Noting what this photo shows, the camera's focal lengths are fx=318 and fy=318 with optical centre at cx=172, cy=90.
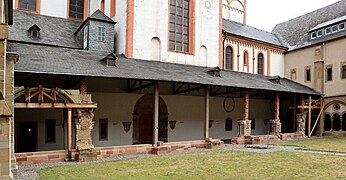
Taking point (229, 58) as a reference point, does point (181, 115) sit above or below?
below

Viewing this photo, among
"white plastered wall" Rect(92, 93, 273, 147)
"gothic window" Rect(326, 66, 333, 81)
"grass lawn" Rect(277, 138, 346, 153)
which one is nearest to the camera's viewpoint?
"grass lawn" Rect(277, 138, 346, 153)

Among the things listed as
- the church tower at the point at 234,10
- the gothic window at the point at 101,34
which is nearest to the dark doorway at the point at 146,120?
the gothic window at the point at 101,34

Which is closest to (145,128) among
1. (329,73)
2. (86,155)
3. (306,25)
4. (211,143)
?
(211,143)

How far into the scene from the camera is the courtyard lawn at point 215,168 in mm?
9148

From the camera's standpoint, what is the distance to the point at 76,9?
69.2 feet

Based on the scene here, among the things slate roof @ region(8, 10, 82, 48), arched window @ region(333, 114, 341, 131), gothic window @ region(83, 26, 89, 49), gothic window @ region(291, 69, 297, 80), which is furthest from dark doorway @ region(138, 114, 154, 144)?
arched window @ region(333, 114, 341, 131)

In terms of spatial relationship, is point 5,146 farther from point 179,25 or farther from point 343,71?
point 343,71

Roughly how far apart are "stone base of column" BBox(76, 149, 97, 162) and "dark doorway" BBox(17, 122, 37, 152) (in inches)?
196

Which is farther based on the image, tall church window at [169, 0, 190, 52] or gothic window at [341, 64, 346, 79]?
gothic window at [341, 64, 346, 79]

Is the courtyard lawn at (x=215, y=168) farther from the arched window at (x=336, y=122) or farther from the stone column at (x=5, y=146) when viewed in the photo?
the arched window at (x=336, y=122)

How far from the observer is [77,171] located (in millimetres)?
9945

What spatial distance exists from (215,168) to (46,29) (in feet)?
42.1

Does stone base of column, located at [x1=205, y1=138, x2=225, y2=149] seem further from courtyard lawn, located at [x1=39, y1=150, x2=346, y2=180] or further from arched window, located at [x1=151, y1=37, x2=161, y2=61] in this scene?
arched window, located at [x1=151, y1=37, x2=161, y2=61]

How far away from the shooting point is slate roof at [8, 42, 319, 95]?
1258cm
